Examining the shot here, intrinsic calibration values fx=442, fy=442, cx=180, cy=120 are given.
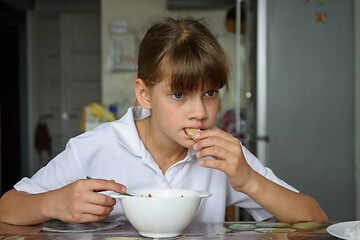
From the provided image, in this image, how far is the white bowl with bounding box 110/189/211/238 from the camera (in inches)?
31.6

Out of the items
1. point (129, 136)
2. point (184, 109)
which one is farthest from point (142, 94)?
point (184, 109)

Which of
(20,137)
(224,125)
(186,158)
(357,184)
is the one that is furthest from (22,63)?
(186,158)

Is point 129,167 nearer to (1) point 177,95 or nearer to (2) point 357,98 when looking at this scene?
(1) point 177,95

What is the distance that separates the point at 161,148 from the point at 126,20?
3.97m

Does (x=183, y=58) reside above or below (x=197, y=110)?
above

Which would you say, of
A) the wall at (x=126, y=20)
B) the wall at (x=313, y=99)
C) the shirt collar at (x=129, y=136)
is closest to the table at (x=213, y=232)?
the shirt collar at (x=129, y=136)

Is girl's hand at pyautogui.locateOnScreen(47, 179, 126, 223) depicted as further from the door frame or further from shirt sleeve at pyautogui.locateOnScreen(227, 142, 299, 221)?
the door frame

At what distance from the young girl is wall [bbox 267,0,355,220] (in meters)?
1.19

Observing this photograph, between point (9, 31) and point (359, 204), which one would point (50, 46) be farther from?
point (359, 204)

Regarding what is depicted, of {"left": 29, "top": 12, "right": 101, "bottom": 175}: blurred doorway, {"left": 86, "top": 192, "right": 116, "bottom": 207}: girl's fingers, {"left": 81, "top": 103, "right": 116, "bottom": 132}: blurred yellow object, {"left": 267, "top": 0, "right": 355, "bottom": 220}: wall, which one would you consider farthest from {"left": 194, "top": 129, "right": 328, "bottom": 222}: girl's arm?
{"left": 29, "top": 12, "right": 101, "bottom": 175}: blurred doorway

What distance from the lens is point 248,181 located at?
A: 3.15 ft

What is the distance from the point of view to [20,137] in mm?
6422

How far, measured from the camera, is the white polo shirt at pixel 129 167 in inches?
46.9

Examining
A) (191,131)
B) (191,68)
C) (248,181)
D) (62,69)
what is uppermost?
(62,69)
